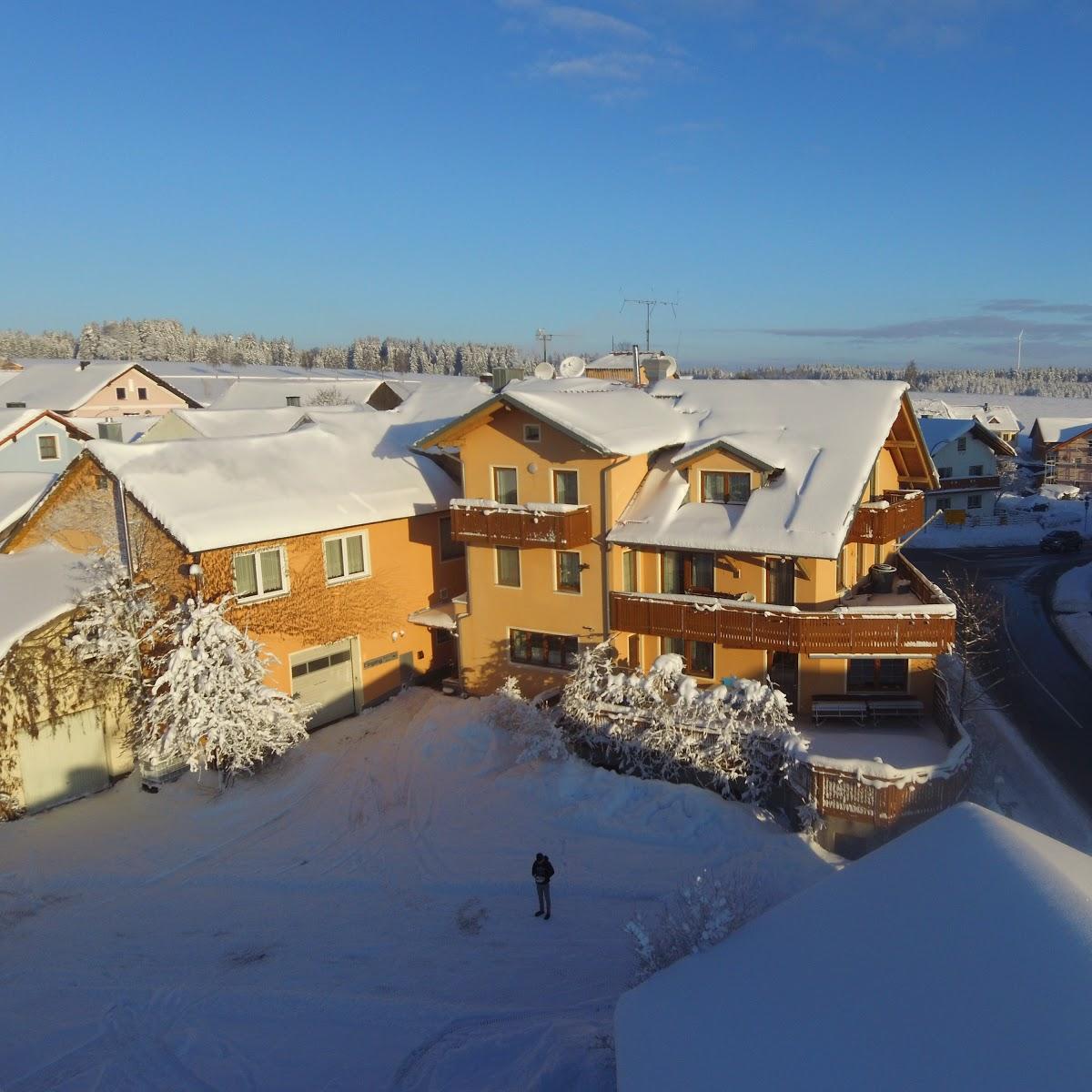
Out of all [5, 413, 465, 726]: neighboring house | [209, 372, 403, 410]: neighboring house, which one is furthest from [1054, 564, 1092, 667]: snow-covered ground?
[209, 372, 403, 410]: neighboring house

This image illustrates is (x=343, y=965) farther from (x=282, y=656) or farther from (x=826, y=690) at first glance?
(x=826, y=690)

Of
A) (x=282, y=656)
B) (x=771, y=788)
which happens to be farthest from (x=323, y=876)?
(x=771, y=788)

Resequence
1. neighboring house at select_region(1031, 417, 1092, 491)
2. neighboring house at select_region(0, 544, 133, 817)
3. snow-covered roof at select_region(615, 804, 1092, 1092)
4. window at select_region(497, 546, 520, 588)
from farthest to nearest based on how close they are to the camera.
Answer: neighboring house at select_region(1031, 417, 1092, 491) < window at select_region(497, 546, 520, 588) < neighboring house at select_region(0, 544, 133, 817) < snow-covered roof at select_region(615, 804, 1092, 1092)

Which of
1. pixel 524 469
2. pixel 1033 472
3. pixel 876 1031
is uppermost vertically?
pixel 524 469

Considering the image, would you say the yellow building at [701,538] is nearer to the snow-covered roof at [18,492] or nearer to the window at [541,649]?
the window at [541,649]

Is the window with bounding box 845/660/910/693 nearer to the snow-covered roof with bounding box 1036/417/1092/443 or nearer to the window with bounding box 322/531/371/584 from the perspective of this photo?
the window with bounding box 322/531/371/584

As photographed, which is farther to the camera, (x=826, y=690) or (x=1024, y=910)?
(x=826, y=690)

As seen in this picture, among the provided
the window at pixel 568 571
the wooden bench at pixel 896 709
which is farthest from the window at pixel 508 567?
the wooden bench at pixel 896 709
